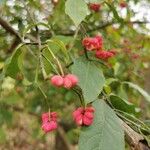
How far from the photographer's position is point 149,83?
11.8ft

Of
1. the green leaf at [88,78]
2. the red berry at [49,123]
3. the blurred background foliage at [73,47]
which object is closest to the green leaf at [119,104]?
the green leaf at [88,78]

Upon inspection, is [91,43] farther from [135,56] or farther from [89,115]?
[135,56]

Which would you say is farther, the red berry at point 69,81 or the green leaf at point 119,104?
the green leaf at point 119,104

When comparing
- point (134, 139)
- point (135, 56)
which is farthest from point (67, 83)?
point (135, 56)

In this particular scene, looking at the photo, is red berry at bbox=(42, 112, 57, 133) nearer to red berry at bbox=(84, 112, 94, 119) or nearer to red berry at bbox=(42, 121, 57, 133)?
red berry at bbox=(42, 121, 57, 133)

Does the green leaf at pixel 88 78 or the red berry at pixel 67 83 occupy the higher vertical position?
the red berry at pixel 67 83

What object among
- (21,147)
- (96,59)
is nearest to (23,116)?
(21,147)

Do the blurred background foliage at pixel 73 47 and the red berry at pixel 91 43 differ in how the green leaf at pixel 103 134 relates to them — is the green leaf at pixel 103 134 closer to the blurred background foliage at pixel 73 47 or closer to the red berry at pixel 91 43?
the red berry at pixel 91 43

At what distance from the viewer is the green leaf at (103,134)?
1397 mm

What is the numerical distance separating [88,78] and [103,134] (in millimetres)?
193

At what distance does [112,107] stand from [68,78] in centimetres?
28

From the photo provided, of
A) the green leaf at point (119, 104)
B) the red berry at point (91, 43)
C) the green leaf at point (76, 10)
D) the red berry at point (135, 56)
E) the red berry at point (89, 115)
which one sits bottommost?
the red berry at point (135, 56)

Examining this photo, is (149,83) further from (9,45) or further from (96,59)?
(96,59)

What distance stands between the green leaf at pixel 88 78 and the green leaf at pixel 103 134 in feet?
0.20
